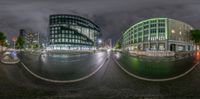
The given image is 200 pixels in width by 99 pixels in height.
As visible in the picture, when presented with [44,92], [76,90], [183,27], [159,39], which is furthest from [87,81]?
[183,27]

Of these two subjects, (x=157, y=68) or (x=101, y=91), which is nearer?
(x=101, y=91)

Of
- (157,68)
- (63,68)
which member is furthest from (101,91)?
(157,68)

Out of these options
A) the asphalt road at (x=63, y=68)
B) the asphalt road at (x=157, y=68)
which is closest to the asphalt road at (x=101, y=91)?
the asphalt road at (x=63, y=68)

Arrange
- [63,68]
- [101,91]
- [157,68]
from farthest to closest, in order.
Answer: [157,68] → [63,68] → [101,91]

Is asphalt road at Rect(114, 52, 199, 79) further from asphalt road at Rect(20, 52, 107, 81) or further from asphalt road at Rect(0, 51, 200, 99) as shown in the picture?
asphalt road at Rect(20, 52, 107, 81)

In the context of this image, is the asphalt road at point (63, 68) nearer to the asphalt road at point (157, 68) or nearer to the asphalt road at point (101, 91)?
the asphalt road at point (101, 91)

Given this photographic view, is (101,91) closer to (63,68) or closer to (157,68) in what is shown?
(63,68)

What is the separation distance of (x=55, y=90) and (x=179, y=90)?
6.26 meters

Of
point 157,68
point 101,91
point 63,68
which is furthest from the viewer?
point 157,68

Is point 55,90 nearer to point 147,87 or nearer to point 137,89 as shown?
point 137,89

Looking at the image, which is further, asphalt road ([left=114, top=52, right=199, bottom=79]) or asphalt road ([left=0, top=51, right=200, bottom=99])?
asphalt road ([left=114, top=52, right=199, bottom=79])

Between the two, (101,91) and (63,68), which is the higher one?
(63,68)

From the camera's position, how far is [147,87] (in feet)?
34.6

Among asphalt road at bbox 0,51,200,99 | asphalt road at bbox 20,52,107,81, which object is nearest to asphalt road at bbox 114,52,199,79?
asphalt road at bbox 0,51,200,99
